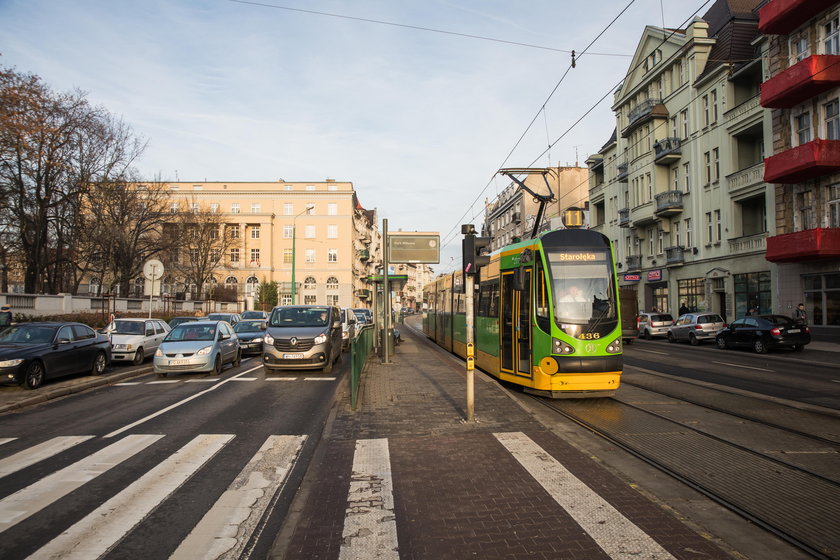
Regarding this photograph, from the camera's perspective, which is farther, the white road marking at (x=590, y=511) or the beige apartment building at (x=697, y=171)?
the beige apartment building at (x=697, y=171)

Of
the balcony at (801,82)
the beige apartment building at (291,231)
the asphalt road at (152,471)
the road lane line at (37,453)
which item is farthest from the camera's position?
the beige apartment building at (291,231)

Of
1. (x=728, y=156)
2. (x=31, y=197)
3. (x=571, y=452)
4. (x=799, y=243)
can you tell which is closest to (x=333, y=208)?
(x=31, y=197)

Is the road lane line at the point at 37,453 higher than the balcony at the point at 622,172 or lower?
lower

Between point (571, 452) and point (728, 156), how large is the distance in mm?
29659

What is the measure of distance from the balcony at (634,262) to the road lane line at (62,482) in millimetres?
39447

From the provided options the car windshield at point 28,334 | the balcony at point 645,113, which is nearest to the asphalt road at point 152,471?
the car windshield at point 28,334

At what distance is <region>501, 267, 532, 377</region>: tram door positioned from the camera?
1078cm

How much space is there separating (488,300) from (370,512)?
9012 millimetres

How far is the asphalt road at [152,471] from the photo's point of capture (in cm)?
439

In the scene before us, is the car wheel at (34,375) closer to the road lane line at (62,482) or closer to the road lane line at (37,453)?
the road lane line at (37,453)

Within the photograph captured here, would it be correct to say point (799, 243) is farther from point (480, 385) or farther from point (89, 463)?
point (89, 463)

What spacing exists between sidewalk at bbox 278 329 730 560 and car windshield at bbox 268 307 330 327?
751 cm

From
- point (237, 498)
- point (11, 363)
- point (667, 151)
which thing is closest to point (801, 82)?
point (667, 151)

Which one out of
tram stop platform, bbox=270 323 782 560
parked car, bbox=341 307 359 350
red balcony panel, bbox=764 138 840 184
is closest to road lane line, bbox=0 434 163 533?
tram stop platform, bbox=270 323 782 560
